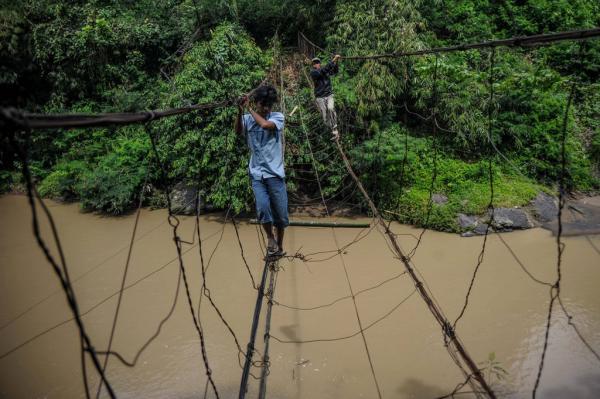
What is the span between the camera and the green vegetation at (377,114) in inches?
191

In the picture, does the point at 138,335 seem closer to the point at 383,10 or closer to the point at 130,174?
the point at 130,174

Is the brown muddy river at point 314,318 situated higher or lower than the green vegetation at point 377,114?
lower

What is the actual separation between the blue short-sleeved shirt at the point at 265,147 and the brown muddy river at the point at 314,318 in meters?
1.30

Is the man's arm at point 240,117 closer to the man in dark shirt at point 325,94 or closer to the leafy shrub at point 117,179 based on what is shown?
the man in dark shirt at point 325,94

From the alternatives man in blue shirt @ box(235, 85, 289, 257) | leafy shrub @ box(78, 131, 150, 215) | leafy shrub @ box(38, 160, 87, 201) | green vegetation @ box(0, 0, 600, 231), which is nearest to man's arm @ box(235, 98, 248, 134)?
man in blue shirt @ box(235, 85, 289, 257)

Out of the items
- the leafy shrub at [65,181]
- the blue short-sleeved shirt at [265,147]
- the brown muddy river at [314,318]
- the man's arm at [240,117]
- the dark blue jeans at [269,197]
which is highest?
the man's arm at [240,117]

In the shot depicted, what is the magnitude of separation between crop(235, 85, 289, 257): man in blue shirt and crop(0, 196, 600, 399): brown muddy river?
3.62ft

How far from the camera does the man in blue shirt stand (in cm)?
213

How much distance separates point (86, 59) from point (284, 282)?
574 cm

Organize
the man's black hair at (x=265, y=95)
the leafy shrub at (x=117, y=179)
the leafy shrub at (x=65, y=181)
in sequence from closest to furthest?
the man's black hair at (x=265, y=95) → the leafy shrub at (x=117, y=179) → the leafy shrub at (x=65, y=181)

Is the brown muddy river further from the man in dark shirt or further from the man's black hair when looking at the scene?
the man's black hair

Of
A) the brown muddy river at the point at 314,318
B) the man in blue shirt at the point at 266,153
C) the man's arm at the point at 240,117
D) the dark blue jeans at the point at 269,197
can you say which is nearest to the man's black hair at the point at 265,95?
the man in blue shirt at the point at 266,153

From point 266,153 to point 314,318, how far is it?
1.54m

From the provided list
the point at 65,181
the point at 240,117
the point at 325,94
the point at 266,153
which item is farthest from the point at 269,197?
the point at 65,181
